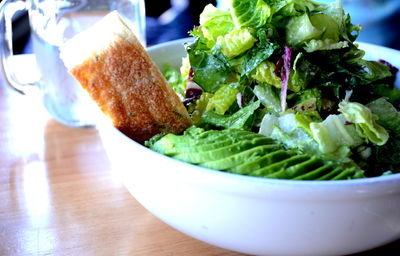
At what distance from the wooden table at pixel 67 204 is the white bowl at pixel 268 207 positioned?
0.42 feet

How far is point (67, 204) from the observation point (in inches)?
40.3

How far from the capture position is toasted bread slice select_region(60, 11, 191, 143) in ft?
2.90

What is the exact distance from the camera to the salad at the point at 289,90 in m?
0.84

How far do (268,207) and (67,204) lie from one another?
1.69ft

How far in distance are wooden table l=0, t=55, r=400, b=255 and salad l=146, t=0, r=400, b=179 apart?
0.64ft

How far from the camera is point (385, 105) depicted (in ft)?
3.18

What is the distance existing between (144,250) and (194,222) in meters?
0.16

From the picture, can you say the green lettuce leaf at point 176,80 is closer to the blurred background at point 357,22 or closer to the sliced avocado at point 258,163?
the sliced avocado at point 258,163

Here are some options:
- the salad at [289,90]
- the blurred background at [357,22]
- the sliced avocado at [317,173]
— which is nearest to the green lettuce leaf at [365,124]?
the salad at [289,90]

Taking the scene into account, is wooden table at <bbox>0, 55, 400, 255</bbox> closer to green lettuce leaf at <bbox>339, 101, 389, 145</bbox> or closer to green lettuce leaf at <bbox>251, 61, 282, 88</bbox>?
green lettuce leaf at <bbox>339, 101, 389, 145</bbox>

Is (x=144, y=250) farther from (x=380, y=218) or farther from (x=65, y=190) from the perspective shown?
(x=380, y=218)

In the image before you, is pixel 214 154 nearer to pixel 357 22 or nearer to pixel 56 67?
pixel 56 67

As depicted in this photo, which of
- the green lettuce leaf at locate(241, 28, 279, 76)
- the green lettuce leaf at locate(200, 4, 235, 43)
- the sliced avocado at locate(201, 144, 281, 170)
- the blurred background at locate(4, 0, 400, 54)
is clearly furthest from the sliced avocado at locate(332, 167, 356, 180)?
the blurred background at locate(4, 0, 400, 54)

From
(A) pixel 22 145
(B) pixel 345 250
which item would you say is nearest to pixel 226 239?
(B) pixel 345 250
